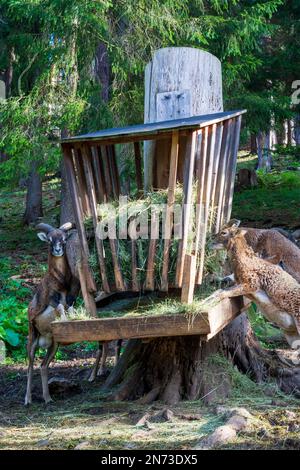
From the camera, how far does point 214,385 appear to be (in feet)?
29.3

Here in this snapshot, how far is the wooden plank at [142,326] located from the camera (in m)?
7.41

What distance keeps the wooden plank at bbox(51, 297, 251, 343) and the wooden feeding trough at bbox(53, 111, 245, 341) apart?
0.01 m

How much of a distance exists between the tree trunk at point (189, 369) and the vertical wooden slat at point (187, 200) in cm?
154

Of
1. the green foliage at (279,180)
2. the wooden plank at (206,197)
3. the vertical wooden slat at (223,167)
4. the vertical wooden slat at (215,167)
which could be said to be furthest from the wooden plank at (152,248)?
the green foliage at (279,180)

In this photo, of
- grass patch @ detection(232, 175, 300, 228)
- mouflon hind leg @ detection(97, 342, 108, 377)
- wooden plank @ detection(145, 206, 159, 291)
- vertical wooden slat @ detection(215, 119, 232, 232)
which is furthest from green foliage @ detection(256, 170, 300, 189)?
wooden plank @ detection(145, 206, 159, 291)

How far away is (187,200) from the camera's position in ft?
25.5

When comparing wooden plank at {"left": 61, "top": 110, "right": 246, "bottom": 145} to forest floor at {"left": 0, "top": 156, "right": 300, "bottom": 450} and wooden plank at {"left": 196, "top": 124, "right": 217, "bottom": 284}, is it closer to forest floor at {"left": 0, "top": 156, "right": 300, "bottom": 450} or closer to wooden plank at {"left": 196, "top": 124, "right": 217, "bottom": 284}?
wooden plank at {"left": 196, "top": 124, "right": 217, "bottom": 284}

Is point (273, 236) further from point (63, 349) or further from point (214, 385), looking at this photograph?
point (63, 349)

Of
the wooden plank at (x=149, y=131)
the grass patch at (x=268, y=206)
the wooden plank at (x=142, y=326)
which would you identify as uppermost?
the wooden plank at (x=149, y=131)

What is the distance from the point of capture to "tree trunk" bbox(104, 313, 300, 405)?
352 inches

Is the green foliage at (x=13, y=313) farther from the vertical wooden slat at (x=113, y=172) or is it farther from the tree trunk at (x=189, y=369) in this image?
the vertical wooden slat at (x=113, y=172)

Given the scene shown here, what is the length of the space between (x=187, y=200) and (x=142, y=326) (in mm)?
1412

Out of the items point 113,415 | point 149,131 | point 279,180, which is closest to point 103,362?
point 113,415

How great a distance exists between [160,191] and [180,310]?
4.84 ft
